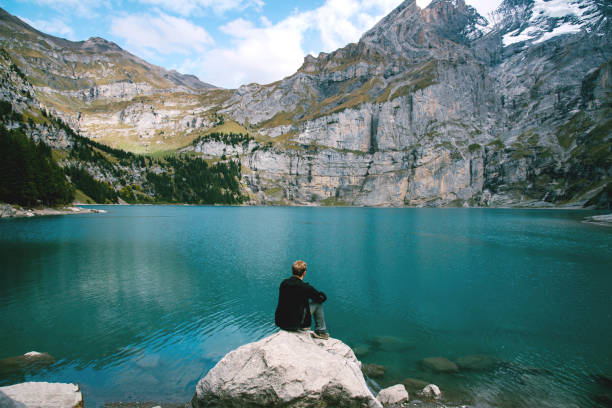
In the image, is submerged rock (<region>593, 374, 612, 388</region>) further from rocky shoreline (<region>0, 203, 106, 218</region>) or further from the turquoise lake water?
rocky shoreline (<region>0, 203, 106, 218</region>)

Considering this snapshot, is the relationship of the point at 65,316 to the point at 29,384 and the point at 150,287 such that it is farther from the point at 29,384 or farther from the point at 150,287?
the point at 29,384

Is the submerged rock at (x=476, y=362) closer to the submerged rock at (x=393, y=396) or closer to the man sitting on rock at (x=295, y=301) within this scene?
the submerged rock at (x=393, y=396)

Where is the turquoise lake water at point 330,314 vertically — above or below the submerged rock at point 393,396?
below

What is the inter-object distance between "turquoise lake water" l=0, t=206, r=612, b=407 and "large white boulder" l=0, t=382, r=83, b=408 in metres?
2.32

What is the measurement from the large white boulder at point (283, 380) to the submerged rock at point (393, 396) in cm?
345

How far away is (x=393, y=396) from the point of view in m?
11.6

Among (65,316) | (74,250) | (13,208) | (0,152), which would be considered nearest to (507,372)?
(65,316)

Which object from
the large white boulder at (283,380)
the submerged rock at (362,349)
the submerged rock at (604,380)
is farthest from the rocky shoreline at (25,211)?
the submerged rock at (604,380)

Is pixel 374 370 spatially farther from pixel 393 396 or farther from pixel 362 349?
pixel 393 396

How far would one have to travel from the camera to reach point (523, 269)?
35469mm

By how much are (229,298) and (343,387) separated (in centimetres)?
1806

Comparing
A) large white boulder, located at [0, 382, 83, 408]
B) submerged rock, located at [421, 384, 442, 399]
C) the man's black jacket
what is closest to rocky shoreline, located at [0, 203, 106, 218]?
large white boulder, located at [0, 382, 83, 408]

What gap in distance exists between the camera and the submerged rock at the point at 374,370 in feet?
46.0

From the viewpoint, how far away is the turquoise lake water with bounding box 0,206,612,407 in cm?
1336
